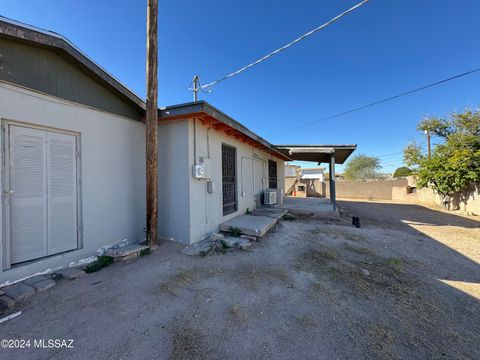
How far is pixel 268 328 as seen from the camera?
1.94 metres

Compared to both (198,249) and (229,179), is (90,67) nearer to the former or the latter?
(198,249)

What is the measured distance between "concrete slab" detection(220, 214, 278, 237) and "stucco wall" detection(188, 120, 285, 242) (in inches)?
9.5

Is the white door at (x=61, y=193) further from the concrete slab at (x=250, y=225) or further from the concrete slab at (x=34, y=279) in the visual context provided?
the concrete slab at (x=250, y=225)

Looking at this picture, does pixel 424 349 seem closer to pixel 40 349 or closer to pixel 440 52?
pixel 40 349

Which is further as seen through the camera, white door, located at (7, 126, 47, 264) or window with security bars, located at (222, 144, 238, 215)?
window with security bars, located at (222, 144, 238, 215)

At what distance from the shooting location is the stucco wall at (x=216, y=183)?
4.36 m

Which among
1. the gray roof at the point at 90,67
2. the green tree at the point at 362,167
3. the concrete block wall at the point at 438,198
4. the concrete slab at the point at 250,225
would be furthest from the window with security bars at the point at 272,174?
the green tree at the point at 362,167

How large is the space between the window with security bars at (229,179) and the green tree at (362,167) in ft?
105

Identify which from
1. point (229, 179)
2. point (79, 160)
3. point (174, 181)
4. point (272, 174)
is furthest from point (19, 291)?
point (272, 174)

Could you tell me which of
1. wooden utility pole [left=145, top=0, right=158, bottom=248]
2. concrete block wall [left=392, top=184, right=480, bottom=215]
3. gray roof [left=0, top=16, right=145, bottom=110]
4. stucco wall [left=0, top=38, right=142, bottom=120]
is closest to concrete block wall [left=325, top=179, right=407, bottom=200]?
concrete block wall [left=392, top=184, right=480, bottom=215]

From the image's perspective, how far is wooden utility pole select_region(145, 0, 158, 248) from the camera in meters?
3.81

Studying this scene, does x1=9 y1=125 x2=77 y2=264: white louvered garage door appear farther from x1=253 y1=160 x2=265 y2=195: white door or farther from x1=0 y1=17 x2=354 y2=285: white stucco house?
x1=253 y1=160 x2=265 y2=195: white door

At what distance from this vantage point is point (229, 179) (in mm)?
6262

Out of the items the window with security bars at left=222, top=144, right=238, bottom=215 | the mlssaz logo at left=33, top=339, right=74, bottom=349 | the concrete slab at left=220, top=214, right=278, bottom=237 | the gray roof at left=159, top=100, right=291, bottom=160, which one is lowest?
the mlssaz logo at left=33, top=339, right=74, bottom=349
